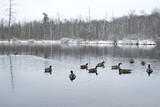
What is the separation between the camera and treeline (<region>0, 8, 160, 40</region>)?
117562 mm

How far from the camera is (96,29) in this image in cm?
13500

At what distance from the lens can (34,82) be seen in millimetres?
20469

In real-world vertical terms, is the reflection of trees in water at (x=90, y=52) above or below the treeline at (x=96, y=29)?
below

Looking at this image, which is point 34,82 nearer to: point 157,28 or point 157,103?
point 157,103

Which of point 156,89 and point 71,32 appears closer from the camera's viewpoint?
point 156,89

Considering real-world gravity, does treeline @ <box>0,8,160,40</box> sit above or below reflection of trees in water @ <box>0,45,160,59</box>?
above

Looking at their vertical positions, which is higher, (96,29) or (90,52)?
(96,29)

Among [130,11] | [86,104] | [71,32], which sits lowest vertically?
[86,104]

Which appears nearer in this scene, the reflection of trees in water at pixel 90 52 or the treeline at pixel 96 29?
the reflection of trees in water at pixel 90 52

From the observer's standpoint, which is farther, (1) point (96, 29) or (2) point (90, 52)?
(1) point (96, 29)

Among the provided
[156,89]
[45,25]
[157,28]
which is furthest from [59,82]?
[45,25]

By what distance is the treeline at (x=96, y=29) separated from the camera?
117562 mm

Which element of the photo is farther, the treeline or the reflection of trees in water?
the treeline

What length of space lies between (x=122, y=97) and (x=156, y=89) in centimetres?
380
